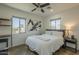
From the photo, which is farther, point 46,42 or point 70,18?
point 70,18

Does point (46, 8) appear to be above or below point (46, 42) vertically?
above

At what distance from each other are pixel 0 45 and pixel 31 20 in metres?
0.71

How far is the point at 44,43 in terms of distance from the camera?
120cm

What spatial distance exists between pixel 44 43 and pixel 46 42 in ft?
0.13

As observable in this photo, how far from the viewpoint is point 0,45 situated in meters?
1.23

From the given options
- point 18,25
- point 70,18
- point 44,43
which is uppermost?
point 70,18

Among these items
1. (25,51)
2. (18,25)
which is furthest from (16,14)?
(25,51)

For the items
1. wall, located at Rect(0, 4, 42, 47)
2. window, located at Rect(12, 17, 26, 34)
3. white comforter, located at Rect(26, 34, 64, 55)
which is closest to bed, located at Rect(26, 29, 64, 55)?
white comforter, located at Rect(26, 34, 64, 55)

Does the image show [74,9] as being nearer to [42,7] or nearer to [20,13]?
[42,7]

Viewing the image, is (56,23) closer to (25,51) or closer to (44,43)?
(44,43)

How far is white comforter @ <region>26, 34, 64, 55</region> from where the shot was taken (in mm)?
1199

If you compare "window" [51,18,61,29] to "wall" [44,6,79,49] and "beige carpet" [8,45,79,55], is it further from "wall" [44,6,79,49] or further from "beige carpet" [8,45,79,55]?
"beige carpet" [8,45,79,55]

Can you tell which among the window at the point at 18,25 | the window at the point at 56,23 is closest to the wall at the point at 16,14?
the window at the point at 18,25

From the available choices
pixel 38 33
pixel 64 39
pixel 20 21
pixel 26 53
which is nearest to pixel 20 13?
pixel 20 21
